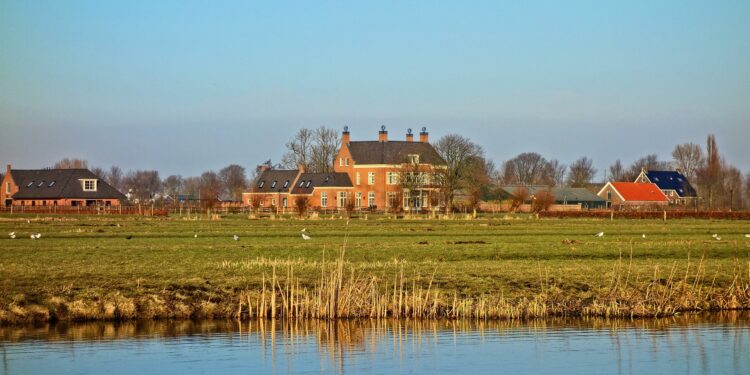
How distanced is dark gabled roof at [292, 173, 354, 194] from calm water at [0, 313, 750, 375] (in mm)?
93163

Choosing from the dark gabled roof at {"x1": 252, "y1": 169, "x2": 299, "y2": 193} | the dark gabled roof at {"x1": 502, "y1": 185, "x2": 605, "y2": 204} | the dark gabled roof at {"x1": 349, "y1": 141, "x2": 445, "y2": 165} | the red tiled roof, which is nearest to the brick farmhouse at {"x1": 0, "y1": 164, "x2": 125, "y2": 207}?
the dark gabled roof at {"x1": 252, "y1": 169, "x2": 299, "y2": 193}

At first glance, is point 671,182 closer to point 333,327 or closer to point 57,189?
point 57,189

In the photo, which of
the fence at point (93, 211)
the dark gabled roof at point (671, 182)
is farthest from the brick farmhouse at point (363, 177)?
the dark gabled roof at point (671, 182)

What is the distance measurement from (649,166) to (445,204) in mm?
99856

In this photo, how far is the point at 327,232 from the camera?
175ft

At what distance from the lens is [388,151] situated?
116438 mm

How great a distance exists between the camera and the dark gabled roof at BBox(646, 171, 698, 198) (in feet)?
472

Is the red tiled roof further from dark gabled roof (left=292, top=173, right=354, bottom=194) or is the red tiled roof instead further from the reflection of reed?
the reflection of reed

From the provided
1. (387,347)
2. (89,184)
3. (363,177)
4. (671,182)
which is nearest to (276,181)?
(363,177)

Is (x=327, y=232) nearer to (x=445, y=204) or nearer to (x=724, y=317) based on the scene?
(x=724, y=317)

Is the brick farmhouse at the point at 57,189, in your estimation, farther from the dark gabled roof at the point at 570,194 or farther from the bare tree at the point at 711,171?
the bare tree at the point at 711,171

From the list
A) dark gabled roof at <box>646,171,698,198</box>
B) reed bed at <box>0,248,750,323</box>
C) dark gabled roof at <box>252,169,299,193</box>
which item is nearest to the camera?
reed bed at <box>0,248,750,323</box>

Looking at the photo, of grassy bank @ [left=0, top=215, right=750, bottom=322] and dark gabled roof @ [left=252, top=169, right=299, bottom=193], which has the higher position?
dark gabled roof @ [left=252, top=169, right=299, bottom=193]

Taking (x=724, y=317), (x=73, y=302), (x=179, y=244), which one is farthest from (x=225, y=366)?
(x=179, y=244)
